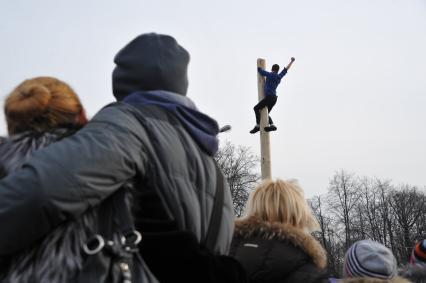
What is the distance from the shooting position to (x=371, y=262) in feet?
10.3

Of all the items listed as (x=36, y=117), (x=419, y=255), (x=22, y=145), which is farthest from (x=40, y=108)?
(x=419, y=255)

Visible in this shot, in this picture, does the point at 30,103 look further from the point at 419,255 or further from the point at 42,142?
the point at 419,255

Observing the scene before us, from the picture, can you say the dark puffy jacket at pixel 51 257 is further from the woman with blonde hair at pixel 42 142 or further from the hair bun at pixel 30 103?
the hair bun at pixel 30 103

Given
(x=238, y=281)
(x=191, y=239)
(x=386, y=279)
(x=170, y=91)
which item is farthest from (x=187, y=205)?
(x=386, y=279)

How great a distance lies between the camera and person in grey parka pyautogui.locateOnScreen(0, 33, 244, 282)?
4.02 ft

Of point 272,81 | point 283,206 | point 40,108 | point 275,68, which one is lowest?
point 283,206

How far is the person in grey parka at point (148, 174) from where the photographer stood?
123 cm

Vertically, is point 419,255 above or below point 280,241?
below

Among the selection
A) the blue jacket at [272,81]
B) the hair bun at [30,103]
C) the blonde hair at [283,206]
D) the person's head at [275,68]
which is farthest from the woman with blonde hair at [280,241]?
the person's head at [275,68]

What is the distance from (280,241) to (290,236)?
0.23ft

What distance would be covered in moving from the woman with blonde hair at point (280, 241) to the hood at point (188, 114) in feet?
3.93

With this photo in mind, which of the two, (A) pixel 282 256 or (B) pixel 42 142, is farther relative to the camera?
(A) pixel 282 256

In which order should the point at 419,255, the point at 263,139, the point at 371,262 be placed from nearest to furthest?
the point at 371,262, the point at 419,255, the point at 263,139

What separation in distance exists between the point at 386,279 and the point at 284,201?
87 cm
